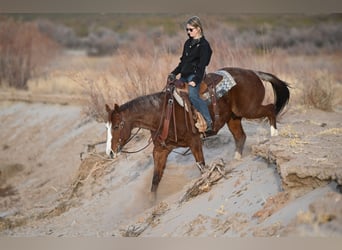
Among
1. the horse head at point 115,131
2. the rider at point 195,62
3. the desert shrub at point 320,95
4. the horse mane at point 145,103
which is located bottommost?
the desert shrub at point 320,95

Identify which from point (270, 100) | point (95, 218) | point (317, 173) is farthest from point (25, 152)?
point (317, 173)

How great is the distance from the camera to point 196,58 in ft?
17.5

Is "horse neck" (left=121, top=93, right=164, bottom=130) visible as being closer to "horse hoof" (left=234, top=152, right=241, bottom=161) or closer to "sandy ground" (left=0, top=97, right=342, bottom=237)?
"sandy ground" (left=0, top=97, right=342, bottom=237)

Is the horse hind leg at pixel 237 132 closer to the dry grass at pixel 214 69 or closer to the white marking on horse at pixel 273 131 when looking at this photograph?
the white marking on horse at pixel 273 131

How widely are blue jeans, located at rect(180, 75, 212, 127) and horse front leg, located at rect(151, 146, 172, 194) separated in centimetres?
43

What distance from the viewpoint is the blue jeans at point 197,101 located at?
5297mm

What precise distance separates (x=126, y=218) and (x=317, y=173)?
189 cm

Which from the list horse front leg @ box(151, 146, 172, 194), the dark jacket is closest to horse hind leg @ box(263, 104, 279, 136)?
the dark jacket

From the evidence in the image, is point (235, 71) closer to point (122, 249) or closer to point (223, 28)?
point (122, 249)

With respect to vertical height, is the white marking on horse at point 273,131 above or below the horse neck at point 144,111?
below

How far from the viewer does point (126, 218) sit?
5.62 m

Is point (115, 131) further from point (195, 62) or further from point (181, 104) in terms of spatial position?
point (195, 62)

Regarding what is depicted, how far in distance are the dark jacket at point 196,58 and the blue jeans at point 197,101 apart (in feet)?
0.17

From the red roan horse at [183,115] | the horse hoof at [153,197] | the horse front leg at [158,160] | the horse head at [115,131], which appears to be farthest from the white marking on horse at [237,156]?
the horse head at [115,131]
